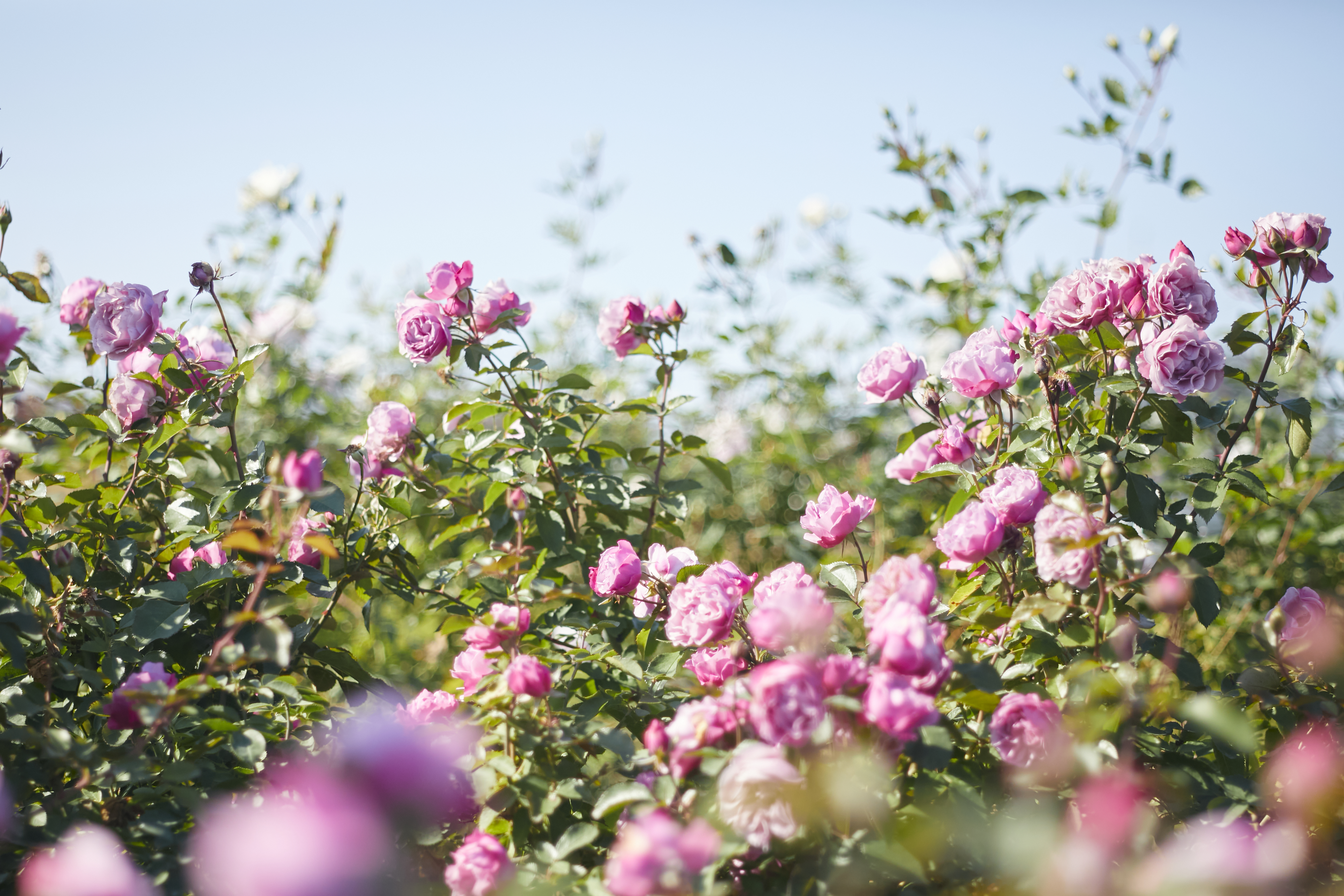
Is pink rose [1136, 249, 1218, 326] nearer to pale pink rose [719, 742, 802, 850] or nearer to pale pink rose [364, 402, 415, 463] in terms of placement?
pale pink rose [719, 742, 802, 850]

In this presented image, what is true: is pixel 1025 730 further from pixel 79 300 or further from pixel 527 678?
pixel 79 300

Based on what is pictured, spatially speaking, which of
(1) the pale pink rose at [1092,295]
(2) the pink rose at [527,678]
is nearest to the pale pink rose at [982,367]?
(1) the pale pink rose at [1092,295]

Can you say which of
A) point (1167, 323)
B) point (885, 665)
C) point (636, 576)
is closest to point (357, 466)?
point (636, 576)

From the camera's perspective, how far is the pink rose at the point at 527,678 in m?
1.01

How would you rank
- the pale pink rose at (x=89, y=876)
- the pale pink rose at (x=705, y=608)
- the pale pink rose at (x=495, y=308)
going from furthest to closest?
1. the pale pink rose at (x=495, y=308)
2. the pale pink rose at (x=705, y=608)
3. the pale pink rose at (x=89, y=876)

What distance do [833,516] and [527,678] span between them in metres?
0.60

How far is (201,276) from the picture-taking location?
1541 mm

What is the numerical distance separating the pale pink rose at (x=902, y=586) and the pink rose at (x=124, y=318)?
51.0 inches

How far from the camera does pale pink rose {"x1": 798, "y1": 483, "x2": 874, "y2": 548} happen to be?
1376mm

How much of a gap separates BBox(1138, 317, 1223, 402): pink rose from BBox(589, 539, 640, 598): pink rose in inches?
33.7

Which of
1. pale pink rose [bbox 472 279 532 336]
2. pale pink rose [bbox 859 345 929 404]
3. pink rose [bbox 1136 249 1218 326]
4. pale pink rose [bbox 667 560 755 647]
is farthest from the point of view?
pale pink rose [bbox 472 279 532 336]

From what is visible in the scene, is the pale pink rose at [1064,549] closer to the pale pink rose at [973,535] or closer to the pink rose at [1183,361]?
the pale pink rose at [973,535]

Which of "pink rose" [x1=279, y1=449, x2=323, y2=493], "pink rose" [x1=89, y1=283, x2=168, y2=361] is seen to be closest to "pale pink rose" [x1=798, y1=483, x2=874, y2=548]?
"pink rose" [x1=279, y1=449, x2=323, y2=493]

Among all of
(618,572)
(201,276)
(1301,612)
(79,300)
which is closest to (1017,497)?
(1301,612)
